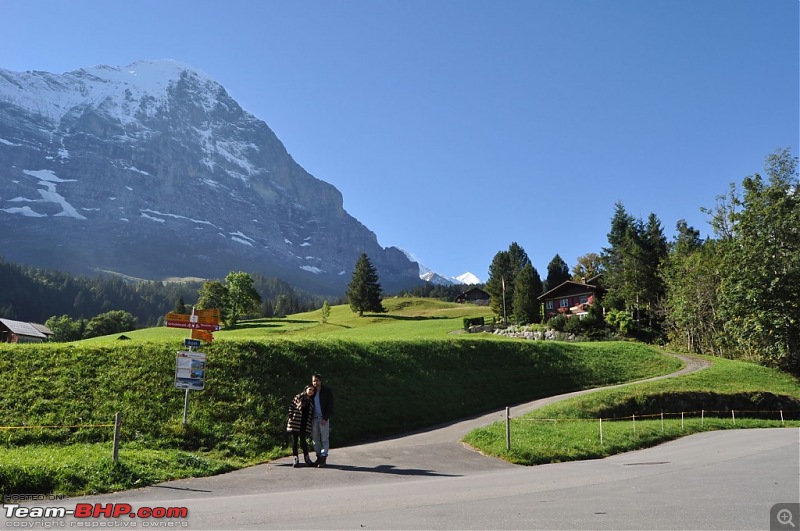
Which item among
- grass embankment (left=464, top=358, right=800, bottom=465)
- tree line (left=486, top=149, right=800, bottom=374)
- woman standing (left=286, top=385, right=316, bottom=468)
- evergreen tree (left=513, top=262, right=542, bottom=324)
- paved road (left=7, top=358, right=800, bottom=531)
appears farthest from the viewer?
evergreen tree (left=513, top=262, right=542, bottom=324)

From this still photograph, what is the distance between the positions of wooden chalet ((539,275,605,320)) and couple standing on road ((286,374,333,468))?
66.8m

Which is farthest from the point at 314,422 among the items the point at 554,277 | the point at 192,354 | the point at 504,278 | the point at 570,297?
the point at 554,277

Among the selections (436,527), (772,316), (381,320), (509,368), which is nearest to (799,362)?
(772,316)

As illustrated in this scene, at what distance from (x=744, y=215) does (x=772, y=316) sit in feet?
30.4

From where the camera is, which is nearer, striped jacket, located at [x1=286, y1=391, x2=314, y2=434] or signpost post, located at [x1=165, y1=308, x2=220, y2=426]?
striped jacket, located at [x1=286, y1=391, x2=314, y2=434]

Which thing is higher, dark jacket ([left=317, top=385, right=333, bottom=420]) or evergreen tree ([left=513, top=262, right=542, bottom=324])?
evergreen tree ([left=513, top=262, right=542, bottom=324])

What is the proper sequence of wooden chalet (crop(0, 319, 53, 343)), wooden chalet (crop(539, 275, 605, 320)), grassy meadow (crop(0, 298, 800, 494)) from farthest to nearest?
wooden chalet (crop(0, 319, 53, 343))
wooden chalet (crop(539, 275, 605, 320))
grassy meadow (crop(0, 298, 800, 494))

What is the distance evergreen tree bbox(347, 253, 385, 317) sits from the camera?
101312 millimetres

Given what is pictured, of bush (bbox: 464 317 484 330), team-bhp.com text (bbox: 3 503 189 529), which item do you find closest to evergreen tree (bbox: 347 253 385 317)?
bush (bbox: 464 317 484 330)

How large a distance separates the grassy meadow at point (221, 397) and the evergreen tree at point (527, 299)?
4254 centimetres

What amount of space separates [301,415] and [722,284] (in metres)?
43.0

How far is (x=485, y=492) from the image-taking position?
34.3ft

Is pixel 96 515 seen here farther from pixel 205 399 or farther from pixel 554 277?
pixel 554 277

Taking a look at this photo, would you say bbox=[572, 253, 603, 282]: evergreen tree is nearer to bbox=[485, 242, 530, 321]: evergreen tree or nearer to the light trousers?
bbox=[485, 242, 530, 321]: evergreen tree
